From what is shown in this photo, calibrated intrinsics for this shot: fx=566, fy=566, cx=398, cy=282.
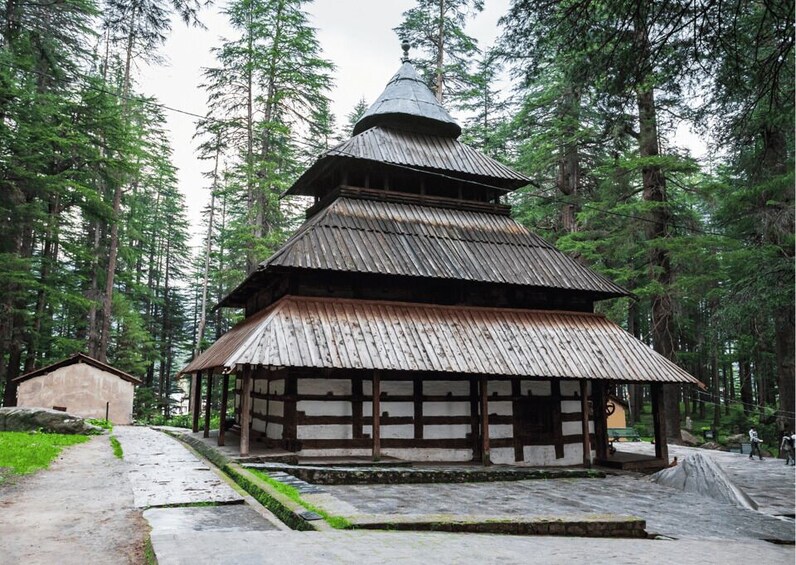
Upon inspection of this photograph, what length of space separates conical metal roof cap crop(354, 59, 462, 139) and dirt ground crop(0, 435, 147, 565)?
1467 cm

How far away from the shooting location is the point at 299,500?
322 inches

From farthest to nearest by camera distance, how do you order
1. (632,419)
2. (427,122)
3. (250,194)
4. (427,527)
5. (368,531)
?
(632,419) → (250,194) → (427,122) → (427,527) → (368,531)

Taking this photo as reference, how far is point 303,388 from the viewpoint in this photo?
14.8 meters

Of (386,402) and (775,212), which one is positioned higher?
Result: (775,212)

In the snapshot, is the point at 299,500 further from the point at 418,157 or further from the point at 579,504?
the point at 418,157

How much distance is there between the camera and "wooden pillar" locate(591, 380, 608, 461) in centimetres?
1723

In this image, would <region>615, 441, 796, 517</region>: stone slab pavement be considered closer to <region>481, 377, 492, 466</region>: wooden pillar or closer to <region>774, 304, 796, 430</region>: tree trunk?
<region>774, 304, 796, 430</region>: tree trunk

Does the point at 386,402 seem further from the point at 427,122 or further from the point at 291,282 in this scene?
the point at 427,122

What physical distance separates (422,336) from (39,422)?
576 inches

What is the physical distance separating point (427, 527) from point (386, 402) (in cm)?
827

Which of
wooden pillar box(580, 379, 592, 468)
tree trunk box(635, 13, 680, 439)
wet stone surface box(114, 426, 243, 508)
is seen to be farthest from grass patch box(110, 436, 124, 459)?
tree trunk box(635, 13, 680, 439)

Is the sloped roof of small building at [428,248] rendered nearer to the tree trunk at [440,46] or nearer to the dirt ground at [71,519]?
the dirt ground at [71,519]

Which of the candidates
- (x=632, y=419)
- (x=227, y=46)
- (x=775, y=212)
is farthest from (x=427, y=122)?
(x=632, y=419)

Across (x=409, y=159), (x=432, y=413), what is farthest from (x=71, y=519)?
(x=409, y=159)
